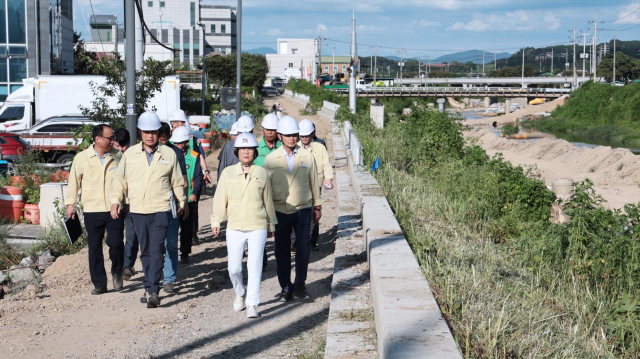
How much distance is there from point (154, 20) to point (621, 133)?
79.1m

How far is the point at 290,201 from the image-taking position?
24.9 feet

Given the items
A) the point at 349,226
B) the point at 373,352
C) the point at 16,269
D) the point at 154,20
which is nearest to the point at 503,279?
the point at 349,226

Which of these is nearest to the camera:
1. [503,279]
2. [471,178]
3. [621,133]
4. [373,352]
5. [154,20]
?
[373,352]

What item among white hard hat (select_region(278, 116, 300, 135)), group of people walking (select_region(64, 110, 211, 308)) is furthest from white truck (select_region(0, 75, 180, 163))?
white hard hat (select_region(278, 116, 300, 135))

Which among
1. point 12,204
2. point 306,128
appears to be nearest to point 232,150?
point 306,128

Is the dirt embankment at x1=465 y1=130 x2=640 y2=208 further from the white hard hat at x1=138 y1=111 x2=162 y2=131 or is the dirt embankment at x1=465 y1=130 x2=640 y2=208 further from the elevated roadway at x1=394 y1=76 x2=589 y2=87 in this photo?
the elevated roadway at x1=394 y1=76 x2=589 y2=87

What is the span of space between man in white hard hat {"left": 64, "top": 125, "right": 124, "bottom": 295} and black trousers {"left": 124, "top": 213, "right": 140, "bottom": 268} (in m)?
0.21

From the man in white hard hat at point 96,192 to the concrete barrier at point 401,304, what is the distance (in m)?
2.84

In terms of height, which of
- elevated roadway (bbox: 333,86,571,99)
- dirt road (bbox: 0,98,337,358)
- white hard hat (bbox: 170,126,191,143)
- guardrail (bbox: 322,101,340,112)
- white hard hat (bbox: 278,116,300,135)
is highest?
elevated roadway (bbox: 333,86,571,99)

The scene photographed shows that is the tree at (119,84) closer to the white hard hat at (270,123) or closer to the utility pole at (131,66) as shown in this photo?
the utility pole at (131,66)

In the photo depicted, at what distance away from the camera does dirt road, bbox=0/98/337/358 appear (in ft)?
20.2

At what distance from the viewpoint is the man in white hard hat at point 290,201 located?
24.8ft

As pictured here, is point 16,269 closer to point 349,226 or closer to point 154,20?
point 349,226

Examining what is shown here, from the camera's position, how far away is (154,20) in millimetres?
117438
